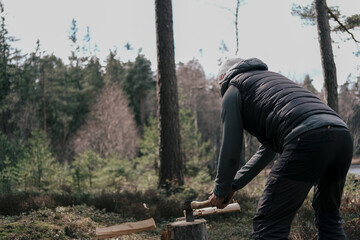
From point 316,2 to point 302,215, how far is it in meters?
5.78

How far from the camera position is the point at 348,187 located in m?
9.43

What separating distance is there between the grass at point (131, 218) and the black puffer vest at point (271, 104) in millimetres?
2419

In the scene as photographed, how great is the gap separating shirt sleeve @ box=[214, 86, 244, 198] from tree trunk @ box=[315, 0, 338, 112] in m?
7.30

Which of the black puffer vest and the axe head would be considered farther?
the axe head

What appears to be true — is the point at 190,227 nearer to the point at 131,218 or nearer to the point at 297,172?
the point at 297,172

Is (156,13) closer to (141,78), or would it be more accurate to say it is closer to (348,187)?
(348,187)

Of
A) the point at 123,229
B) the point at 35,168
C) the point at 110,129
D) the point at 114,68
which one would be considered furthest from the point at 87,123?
the point at 123,229

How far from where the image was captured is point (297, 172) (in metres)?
2.32

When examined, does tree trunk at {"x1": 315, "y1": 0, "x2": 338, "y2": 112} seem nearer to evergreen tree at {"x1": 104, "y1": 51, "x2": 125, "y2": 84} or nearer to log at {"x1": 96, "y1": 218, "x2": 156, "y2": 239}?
log at {"x1": 96, "y1": 218, "x2": 156, "y2": 239}

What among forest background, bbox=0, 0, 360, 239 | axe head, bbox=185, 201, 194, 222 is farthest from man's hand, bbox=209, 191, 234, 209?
forest background, bbox=0, 0, 360, 239

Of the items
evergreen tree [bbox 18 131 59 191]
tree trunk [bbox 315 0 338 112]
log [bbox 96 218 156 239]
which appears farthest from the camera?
evergreen tree [bbox 18 131 59 191]

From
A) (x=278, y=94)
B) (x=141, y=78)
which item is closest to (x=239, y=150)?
(x=278, y=94)

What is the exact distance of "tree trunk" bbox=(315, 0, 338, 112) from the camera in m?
9.09

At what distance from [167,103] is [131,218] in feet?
11.6
